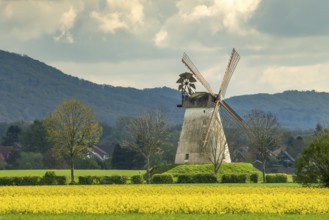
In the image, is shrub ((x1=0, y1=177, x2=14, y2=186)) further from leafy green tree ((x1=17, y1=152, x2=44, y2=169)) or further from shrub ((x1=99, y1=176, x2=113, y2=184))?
leafy green tree ((x1=17, y1=152, x2=44, y2=169))

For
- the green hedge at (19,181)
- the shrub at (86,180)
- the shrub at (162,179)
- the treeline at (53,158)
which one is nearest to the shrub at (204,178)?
the shrub at (162,179)

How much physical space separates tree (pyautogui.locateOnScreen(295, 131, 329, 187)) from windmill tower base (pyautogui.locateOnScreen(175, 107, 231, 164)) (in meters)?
→ 43.2

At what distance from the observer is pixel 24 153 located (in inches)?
7047

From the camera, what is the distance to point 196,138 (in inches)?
4402

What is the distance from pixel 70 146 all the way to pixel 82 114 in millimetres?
4685

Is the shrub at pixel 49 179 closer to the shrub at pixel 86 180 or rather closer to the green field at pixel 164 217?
the shrub at pixel 86 180

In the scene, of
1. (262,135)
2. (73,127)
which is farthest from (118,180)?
(262,135)

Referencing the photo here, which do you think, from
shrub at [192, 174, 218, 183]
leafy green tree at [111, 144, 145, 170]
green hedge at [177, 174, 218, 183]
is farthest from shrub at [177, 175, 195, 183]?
leafy green tree at [111, 144, 145, 170]

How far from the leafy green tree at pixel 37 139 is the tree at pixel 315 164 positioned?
12000 cm

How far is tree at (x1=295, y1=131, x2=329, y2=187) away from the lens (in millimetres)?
65250

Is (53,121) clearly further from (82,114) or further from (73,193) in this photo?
(73,193)

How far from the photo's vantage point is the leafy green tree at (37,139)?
183 meters

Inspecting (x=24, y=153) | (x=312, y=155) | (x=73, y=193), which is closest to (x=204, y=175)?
(x=312, y=155)

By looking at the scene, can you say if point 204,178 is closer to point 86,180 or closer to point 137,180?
point 137,180
